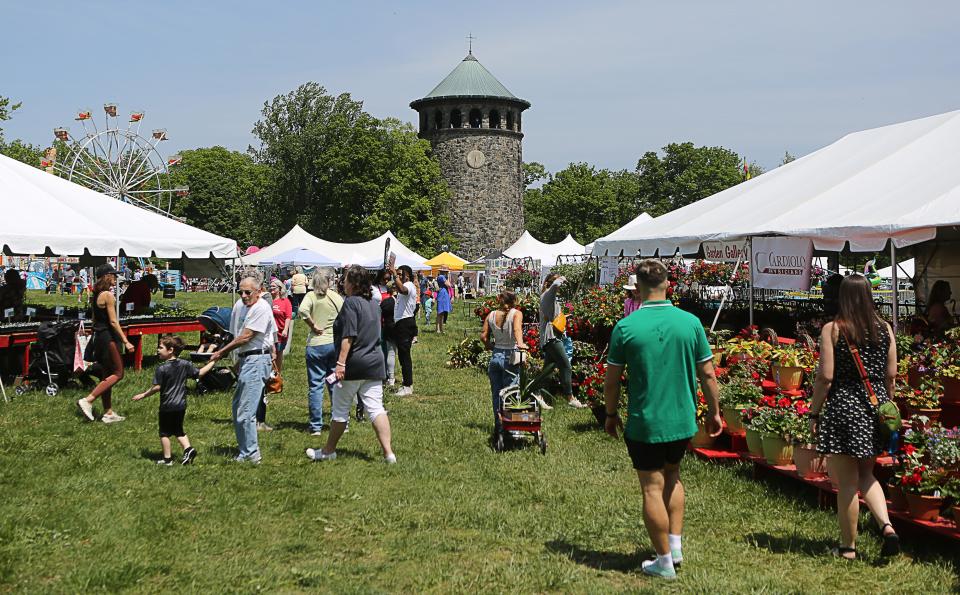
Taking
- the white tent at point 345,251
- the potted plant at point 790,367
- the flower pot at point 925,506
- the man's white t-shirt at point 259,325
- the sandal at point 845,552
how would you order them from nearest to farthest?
the sandal at point 845,552 → the flower pot at point 925,506 → the man's white t-shirt at point 259,325 → the potted plant at point 790,367 → the white tent at point 345,251

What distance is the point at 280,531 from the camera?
5.90 metres

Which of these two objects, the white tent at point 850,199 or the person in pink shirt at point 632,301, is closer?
the white tent at point 850,199

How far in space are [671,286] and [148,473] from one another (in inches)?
435

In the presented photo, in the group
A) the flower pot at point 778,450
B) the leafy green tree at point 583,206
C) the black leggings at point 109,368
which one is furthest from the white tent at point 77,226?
the leafy green tree at point 583,206

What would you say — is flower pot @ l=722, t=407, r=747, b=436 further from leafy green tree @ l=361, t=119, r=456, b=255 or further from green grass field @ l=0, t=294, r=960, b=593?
leafy green tree @ l=361, t=119, r=456, b=255

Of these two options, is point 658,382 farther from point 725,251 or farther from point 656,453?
point 725,251

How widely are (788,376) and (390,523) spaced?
13.5 ft

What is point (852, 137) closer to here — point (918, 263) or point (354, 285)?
point (918, 263)

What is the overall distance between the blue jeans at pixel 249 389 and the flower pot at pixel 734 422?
385cm

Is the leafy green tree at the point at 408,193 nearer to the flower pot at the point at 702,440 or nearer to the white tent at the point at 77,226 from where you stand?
the white tent at the point at 77,226

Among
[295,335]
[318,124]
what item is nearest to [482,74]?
[318,124]

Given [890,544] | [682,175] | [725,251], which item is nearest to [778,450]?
[890,544]

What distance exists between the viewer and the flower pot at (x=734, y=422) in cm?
755

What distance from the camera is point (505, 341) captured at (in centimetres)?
890
